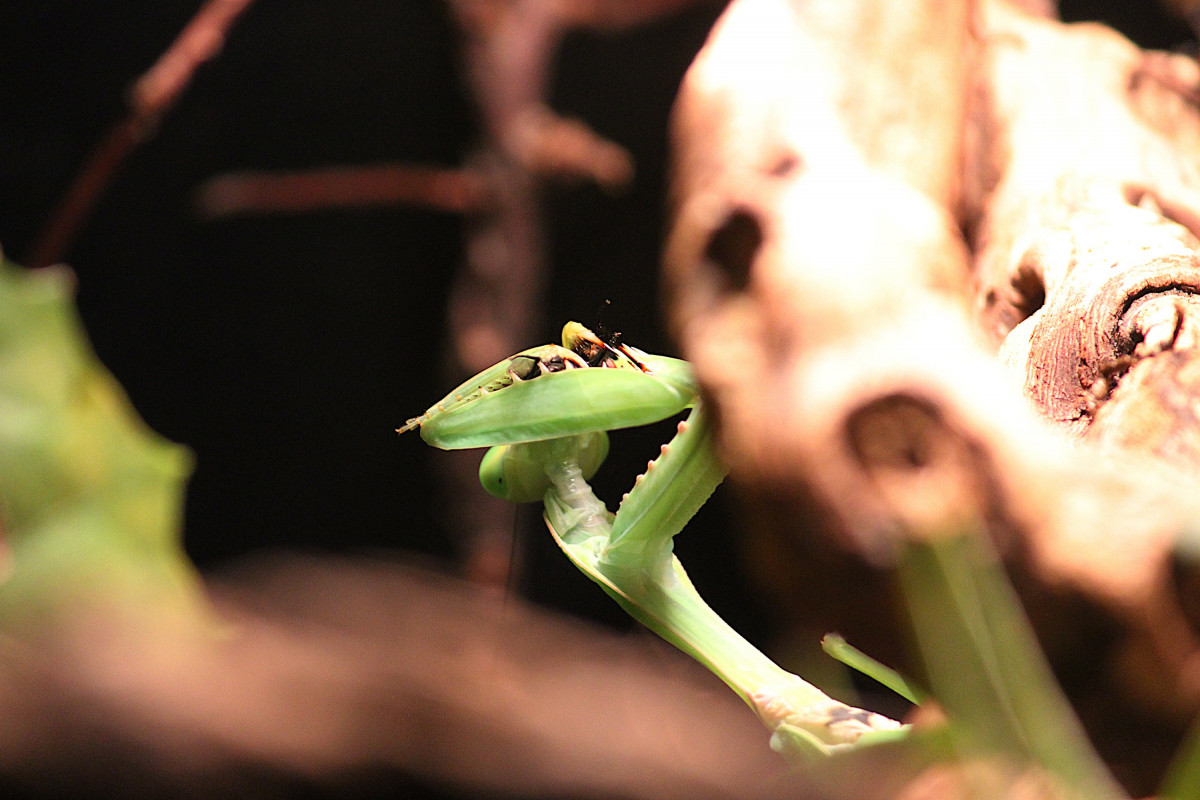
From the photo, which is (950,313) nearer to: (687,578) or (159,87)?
(687,578)

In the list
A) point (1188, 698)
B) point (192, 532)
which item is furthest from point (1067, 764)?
point (192, 532)

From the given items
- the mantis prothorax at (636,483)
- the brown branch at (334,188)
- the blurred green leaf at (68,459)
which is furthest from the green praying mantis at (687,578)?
the brown branch at (334,188)

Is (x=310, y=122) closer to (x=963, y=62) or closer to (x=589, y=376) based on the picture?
(x=963, y=62)

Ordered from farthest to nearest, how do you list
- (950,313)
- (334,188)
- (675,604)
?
(334,188) < (675,604) < (950,313)

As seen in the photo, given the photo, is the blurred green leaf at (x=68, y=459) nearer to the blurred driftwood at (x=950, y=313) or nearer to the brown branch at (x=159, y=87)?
the brown branch at (x=159, y=87)

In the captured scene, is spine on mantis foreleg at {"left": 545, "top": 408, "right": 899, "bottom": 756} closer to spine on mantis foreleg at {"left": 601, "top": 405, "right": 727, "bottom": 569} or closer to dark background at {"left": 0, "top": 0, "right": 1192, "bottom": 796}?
spine on mantis foreleg at {"left": 601, "top": 405, "right": 727, "bottom": 569}

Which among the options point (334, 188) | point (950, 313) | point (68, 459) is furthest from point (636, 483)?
point (334, 188)
